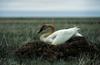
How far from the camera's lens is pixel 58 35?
156 centimetres

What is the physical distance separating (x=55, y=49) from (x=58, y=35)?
0.34 feet

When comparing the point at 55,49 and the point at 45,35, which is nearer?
the point at 55,49

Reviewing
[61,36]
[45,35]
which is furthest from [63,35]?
[45,35]

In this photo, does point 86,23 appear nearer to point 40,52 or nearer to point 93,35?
point 93,35

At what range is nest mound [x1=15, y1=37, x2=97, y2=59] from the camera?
145 centimetres

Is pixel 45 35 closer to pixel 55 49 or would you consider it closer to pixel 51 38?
pixel 51 38

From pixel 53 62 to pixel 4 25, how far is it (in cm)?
34

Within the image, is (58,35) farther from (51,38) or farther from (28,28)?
(28,28)

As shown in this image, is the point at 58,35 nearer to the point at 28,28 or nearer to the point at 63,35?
the point at 63,35

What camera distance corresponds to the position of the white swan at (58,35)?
5.06 ft

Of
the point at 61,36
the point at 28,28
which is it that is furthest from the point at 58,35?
the point at 28,28

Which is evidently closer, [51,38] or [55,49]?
[55,49]

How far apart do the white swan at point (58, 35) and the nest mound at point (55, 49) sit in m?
0.03

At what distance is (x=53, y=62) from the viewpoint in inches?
55.2
